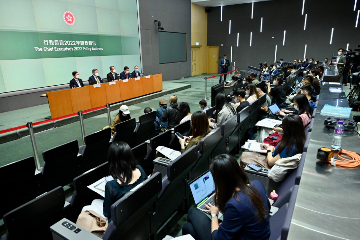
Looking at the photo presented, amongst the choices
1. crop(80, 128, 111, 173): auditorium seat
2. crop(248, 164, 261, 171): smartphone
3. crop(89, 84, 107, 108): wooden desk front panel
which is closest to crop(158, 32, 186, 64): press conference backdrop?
crop(89, 84, 107, 108): wooden desk front panel

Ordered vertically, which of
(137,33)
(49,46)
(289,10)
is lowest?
(49,46)

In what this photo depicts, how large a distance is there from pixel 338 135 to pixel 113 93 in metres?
7.41

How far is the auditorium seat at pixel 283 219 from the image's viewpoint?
1.47m

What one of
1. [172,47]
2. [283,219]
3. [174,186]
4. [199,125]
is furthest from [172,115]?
[172,47]

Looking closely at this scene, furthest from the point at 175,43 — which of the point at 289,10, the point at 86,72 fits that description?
the point at 289,10

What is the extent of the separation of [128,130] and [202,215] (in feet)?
9.04

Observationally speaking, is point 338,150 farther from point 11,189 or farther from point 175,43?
point 175,43

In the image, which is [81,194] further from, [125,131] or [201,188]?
[125,131]

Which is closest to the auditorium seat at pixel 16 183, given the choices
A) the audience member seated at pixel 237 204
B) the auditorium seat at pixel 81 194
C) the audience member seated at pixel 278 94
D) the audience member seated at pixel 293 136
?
the auditorium seat at pixel 81 194

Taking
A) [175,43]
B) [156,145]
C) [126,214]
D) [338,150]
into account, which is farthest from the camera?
[175,43]

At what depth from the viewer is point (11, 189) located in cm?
269

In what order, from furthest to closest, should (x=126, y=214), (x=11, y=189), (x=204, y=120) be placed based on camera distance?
(x=204, y=120) → (x=11, y=189) → (x=126, y=214)

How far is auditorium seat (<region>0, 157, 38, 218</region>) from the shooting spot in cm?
264

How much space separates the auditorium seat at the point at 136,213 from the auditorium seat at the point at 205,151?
0.86 meters
